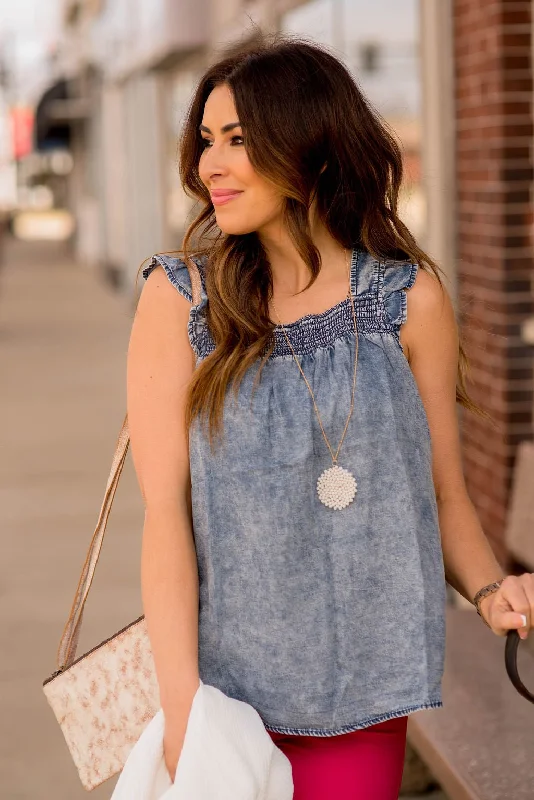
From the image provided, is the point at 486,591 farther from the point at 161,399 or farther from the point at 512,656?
the point at 161,399

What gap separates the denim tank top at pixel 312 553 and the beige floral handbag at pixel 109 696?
20 cm

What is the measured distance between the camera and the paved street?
4801mm

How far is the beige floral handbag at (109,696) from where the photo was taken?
7.69 ft

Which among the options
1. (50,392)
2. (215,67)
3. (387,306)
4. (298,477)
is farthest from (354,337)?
(50,392)

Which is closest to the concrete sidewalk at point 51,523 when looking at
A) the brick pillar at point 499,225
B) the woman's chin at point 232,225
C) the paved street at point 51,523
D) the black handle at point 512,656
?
the paved street at point 51,523

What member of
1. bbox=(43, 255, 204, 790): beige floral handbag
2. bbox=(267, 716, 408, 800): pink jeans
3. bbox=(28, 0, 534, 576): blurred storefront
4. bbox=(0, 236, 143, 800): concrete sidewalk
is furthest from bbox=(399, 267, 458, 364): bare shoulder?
bbox=(28, 0, 534, 576): blurred storefront

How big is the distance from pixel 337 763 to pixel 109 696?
43 cm

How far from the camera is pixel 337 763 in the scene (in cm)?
219

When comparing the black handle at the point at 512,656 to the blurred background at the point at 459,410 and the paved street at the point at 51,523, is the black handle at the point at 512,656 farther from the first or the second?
the paved street at the point at 51,523

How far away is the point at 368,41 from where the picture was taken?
26.5 feet

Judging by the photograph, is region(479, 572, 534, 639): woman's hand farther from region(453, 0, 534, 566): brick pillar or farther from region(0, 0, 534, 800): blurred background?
region(453, 0, 534, 566): brick pillar

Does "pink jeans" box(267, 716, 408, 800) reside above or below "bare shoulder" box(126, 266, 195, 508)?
below

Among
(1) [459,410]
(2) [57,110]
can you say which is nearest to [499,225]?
(1) [459,410]

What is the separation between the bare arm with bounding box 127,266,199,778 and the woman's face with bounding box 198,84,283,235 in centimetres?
18
